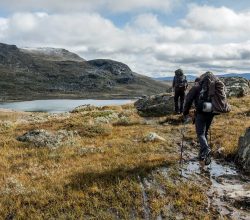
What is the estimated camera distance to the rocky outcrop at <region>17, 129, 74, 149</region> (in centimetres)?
1888

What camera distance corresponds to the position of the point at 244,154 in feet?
47.5

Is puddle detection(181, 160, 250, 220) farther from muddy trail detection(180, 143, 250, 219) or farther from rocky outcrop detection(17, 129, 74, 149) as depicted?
rocky outcrop detection(17, 129, 74, 149)

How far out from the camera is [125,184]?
39.6 feet

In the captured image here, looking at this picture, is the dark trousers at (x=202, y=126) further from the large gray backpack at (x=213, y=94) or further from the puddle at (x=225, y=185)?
the puddle at (x=225, y=185)

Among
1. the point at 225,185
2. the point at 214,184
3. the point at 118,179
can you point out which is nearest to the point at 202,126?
the point at 214,184

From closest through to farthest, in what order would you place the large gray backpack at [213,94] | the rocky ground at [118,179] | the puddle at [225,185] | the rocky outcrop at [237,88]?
the puddle at [225,185] → the rocky ground at [118,179] → the large gray backpack at [213,94] → the rocky outcrop at [237,88]

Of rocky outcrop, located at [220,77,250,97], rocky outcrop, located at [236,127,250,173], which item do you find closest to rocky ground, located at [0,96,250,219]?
rocky outcrop, located at [236,127,250,173]

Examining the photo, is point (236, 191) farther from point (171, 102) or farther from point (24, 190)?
point (171, 102)

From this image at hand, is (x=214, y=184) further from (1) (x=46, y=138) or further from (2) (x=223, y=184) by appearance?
(1) (x=46, y=138)

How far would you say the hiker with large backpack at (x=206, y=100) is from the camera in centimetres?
1321

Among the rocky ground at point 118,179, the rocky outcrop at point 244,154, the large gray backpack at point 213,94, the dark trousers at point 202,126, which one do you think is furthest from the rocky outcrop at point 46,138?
the rocky outcrop at point 244,154

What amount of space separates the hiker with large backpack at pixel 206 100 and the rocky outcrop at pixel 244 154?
1.39m

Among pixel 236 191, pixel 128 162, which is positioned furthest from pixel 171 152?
pixel 236 191

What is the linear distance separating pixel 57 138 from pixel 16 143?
2086 mm
